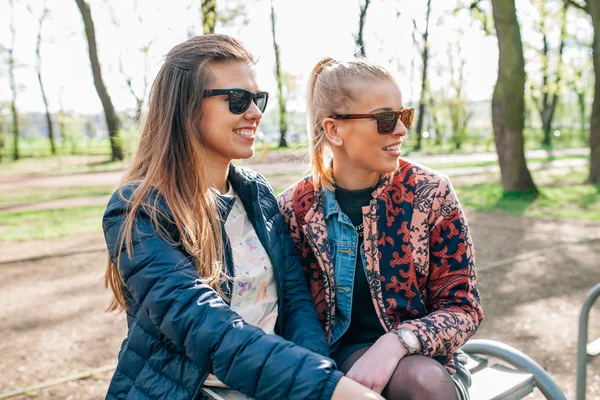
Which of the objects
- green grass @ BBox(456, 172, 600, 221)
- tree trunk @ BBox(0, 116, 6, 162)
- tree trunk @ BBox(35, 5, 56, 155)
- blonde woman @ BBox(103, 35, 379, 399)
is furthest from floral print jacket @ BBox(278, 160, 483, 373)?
tree trunk @ BBox(0, 116, 6, 162)

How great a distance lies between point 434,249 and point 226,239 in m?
0.69

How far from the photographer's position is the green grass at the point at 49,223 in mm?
7926

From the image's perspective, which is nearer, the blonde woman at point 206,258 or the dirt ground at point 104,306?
the blonde woman at point 206,258

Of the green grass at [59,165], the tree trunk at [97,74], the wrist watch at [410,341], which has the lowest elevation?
the green grass at [59,165]

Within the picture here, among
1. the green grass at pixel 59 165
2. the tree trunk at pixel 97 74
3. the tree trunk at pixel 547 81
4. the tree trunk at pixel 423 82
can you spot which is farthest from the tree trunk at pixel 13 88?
the tree trunk at pixel 547 81

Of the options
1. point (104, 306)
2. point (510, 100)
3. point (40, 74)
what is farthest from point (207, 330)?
point (40, 74)

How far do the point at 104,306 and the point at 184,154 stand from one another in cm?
348

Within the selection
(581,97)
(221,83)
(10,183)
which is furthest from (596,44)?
(581,97)

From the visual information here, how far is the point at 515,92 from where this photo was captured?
32.8 ft

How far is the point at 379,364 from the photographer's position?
5.25ft

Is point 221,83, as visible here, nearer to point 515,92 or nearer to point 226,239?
point 226,239

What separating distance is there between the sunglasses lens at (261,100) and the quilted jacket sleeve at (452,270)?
687 mm

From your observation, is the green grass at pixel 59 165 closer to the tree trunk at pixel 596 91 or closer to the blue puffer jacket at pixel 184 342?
the tree trunk at pixel 596 91

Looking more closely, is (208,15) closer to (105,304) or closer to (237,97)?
(105,304)
